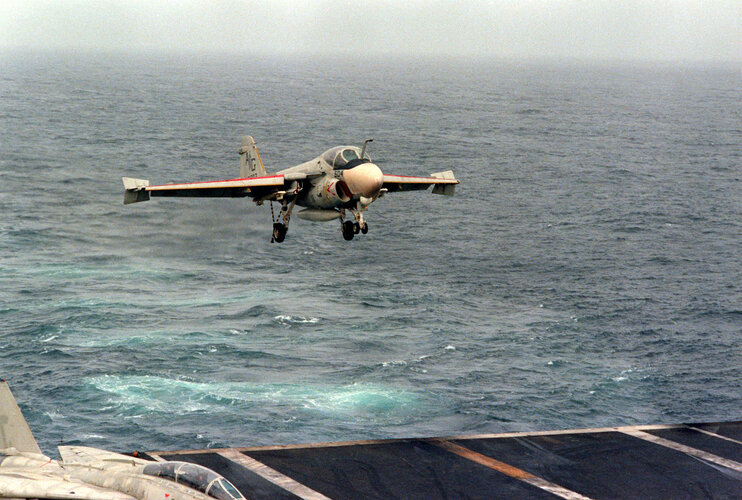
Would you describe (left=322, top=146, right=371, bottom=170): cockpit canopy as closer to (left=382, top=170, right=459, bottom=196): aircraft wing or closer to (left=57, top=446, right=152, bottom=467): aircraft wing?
(left=382, top=170, right=459, bottom=196): aircraft wing

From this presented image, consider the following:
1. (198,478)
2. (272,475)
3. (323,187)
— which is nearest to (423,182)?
(323,187)

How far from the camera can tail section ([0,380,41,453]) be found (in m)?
51.6

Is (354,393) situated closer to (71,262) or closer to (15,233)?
(71,262)

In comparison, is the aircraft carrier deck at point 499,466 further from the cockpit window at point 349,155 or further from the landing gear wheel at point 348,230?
the cockpit window at point 349,155

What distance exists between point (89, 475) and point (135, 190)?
1576 centimetres

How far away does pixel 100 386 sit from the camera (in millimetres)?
103562

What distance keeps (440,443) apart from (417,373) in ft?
133

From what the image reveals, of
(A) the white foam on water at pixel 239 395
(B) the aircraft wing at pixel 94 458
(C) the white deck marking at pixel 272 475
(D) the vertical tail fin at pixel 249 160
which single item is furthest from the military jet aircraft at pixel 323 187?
(A) the white foam on water at pixel 239 395

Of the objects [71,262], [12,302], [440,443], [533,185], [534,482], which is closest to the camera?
[534,482]

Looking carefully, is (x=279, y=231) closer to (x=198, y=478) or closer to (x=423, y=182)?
(x=423, y=182)

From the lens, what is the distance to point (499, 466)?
210ft

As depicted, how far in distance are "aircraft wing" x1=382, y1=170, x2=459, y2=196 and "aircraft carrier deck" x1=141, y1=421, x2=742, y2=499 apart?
20346mm

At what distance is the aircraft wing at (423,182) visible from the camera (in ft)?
172

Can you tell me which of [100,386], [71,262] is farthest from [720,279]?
[71,262]
